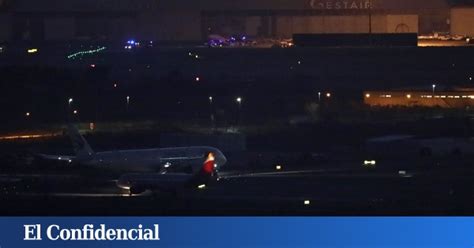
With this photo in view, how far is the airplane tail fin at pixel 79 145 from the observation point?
9759 mm

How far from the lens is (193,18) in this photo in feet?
78.5

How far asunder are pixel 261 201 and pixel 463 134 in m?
6.10

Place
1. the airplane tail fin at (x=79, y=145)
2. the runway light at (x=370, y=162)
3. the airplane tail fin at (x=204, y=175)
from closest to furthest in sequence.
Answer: the airplane tail fin at (x=204, y=175), the runway light at (x=370, y=162), the airplane tail fin at (x=79, y=145)

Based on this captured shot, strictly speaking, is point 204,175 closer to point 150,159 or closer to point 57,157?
point 150,159

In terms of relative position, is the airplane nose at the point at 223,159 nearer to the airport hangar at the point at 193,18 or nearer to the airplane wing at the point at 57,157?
the airplane wing at the point at 57,157

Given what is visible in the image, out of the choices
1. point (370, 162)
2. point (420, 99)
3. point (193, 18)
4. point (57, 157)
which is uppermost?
point (193, 18)

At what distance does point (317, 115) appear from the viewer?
42.8ft

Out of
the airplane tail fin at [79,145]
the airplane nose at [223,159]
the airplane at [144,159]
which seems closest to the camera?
the airplane at [144,159]

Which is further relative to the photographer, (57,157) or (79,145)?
Result: (79,145)

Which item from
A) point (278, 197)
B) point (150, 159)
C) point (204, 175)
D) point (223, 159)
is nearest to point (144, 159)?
point (150, 159)

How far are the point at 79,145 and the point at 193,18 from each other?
14.1 metres

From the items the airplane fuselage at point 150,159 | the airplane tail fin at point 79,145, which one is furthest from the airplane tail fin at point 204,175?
the airplane tail fin at point 79,145

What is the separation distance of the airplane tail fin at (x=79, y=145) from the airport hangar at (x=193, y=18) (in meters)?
12.4

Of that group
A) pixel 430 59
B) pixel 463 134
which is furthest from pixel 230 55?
pixel 463 134
